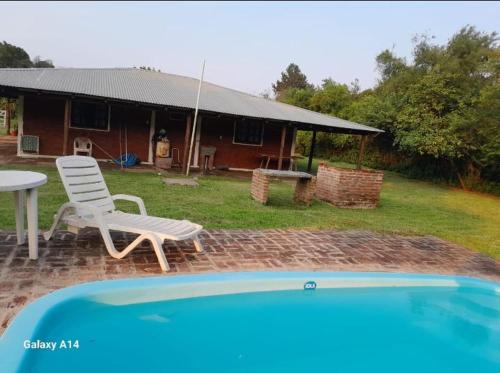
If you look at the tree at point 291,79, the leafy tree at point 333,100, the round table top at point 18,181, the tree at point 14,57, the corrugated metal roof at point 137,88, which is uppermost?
the tree at point 291,79

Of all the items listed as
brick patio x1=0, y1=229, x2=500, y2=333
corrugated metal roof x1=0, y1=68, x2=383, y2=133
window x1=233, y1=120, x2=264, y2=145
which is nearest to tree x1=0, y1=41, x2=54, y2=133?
corrugated metal roof x1=0, y1=68, x2=383, y2=133

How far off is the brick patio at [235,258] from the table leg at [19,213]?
0.42ft

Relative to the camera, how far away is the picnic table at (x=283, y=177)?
824 cm

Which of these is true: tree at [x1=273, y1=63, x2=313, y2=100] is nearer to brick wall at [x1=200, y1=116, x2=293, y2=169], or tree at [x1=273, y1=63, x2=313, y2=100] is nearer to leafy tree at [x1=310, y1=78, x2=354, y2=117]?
leafy tree at [x1=310, y1=78, x2=354, y2=117]

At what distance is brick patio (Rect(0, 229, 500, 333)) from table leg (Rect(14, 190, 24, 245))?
0.42 feet

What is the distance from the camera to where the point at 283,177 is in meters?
8.22

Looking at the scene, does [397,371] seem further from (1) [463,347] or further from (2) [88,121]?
(2) [88,121]

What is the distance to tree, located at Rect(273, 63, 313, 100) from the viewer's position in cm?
6606

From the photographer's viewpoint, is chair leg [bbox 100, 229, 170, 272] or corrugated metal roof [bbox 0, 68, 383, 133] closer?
chair leg [bbox 100, 229, 170, 272]

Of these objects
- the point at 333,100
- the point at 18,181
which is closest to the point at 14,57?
the point at 333,100

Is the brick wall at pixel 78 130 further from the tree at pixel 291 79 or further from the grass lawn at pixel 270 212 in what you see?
the tree at pixel 291 79

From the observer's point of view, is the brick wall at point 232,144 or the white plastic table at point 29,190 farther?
→ the brick wall at point 232,144

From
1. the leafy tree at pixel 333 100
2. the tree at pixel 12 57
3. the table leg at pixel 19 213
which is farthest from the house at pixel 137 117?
the tree at pixel 12 57

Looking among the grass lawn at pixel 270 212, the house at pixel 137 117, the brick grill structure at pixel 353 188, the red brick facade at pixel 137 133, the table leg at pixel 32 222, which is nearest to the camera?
the table leg at pixel 32 222
